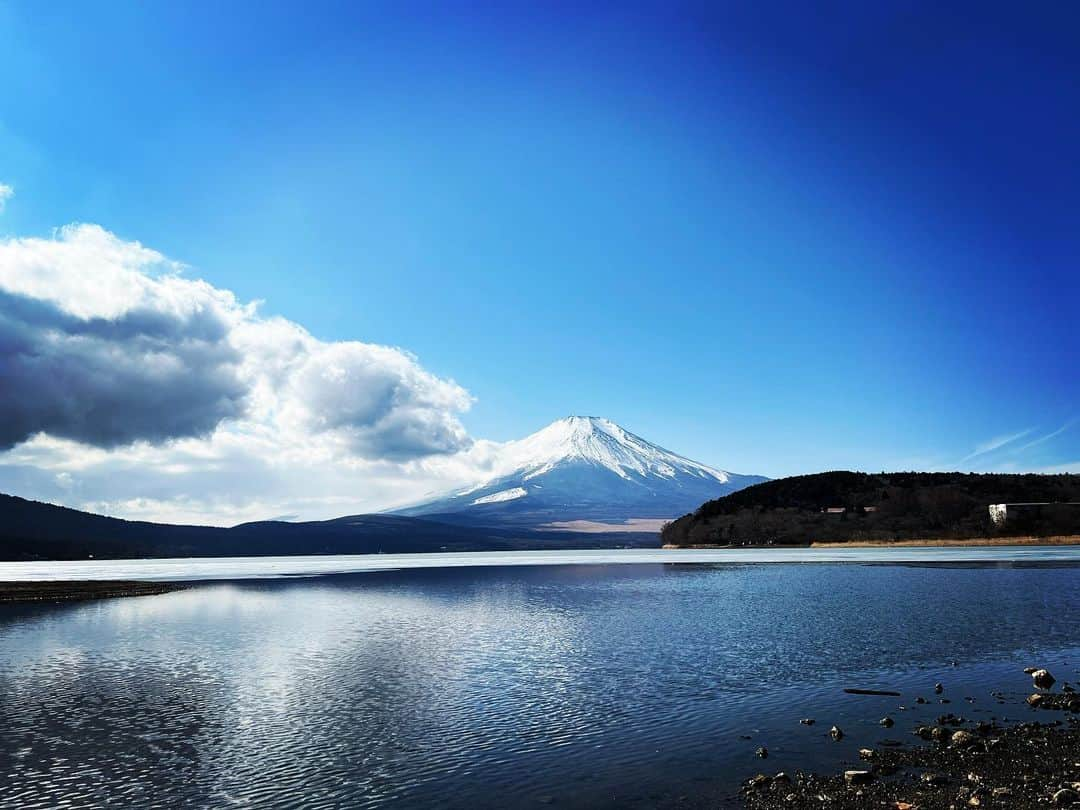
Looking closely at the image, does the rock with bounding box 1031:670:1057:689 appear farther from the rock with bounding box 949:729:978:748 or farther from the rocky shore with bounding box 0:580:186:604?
the rocky shore with bounding box 0:580:186:604

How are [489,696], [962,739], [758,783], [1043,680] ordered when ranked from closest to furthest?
[758,783] → [962,739] → [1043,680] → [489,696]

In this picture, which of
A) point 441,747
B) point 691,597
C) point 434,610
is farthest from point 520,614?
point 441,747

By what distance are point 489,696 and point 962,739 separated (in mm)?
17207

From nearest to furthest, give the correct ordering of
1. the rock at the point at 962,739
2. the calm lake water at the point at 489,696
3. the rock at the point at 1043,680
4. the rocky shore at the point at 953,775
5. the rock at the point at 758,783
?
the rocky shore at the point at 953,775, the rock at the point at 758,783, the calm lake water at the point at 489,696, the rock at the point at 962,739, the rock at the point at 1043,680

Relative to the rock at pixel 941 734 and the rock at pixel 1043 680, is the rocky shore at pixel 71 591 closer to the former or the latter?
the rock at pixel 941 734

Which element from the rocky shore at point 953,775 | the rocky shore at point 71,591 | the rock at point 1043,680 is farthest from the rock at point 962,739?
the rocky shore at point 71,591

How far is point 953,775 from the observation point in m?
19.0

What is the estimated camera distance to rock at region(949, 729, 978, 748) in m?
21.5

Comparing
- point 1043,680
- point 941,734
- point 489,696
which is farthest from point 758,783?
point 1043,680

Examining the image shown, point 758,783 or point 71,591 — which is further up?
point 71,591

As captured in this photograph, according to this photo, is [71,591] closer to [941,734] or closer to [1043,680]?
[941,734]

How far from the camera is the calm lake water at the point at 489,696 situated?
2048cm

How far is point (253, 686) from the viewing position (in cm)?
3366

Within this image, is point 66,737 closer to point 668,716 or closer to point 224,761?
point 224,761
